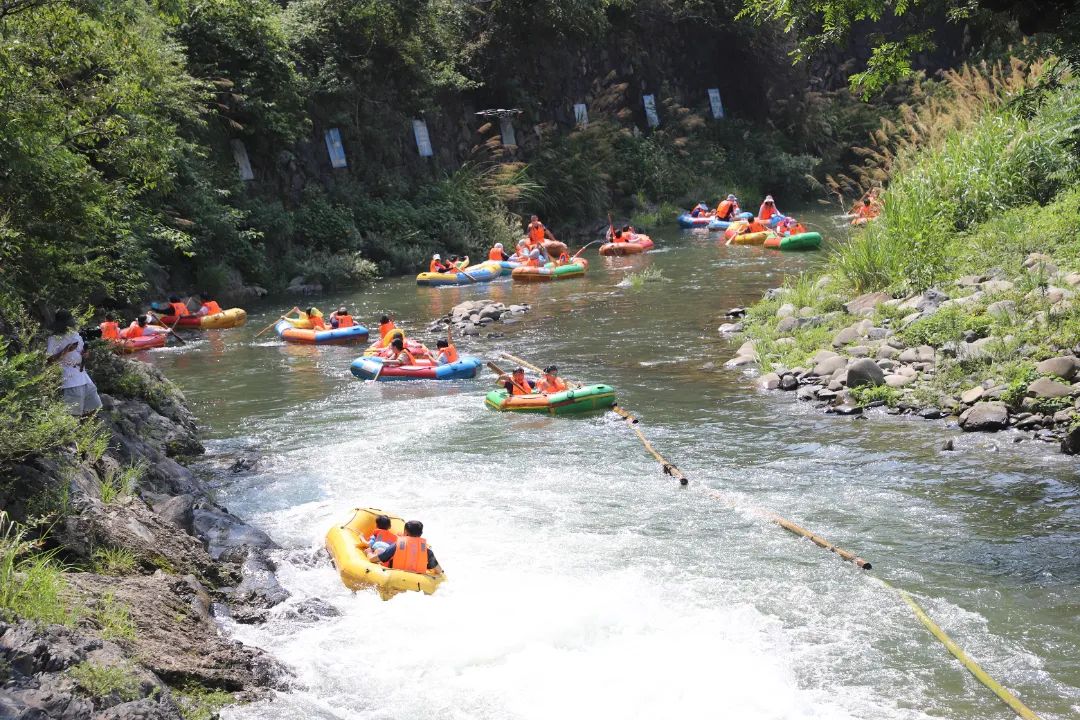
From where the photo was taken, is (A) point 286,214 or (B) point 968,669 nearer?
(B) point 968,669

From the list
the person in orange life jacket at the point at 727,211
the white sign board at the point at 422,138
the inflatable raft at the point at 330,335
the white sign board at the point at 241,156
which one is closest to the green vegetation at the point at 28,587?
the inflatable raft at the point at 330,335

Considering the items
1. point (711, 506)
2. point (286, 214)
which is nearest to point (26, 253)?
point (711, 506)

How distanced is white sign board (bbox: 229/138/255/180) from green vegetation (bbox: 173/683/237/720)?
20470mm

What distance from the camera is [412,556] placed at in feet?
27.4

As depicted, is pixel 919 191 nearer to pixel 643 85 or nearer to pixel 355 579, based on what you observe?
pixel 355 579

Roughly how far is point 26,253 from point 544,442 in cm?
539

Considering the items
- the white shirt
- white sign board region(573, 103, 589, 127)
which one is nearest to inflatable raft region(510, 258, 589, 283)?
→ white sign board region(573, 103, 589, 127)

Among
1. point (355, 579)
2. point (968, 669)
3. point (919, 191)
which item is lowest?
point (968, 669)

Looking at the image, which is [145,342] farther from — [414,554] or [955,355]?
[955,355]

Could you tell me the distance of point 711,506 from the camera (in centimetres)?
A: 967

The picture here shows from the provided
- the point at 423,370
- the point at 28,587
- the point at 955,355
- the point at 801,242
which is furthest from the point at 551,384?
the point at 801,242

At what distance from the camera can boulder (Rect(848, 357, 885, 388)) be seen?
12.4m

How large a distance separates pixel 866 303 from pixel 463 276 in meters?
11.5

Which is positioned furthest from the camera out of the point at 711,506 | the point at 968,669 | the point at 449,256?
the point at 449,256
